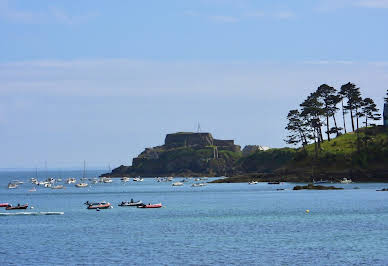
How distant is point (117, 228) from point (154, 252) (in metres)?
25.1

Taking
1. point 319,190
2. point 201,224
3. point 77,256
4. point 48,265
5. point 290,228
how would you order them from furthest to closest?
point 319,190 < point 201,224 < point 290,228 < point 77,256 < point 48,265

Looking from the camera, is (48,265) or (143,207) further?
(143,207)

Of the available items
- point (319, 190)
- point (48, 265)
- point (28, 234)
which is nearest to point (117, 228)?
point (28, 234)

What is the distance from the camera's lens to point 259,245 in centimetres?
7225

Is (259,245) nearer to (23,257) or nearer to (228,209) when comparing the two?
(23,257)

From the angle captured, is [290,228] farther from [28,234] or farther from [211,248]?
[28,234]

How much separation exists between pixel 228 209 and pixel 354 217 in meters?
29.7

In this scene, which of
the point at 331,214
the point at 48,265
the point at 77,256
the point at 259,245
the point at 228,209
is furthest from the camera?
the point at 228,209

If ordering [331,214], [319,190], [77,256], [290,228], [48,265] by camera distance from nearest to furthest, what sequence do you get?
[48,265]
[77,256]
[290,228]
[331,214]
[319,190]

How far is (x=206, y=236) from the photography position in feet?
266

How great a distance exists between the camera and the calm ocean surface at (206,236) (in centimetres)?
Answer: 6425

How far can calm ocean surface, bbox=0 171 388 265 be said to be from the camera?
64.2 meters

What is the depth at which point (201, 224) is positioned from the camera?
318 ft

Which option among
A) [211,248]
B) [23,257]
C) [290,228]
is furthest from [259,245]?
[23,257]
